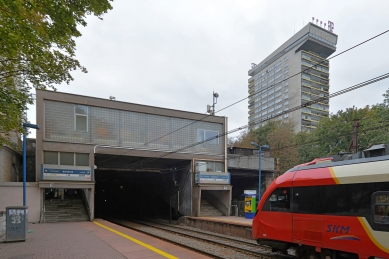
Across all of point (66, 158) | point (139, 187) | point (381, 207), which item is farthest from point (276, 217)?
point (139, 187)

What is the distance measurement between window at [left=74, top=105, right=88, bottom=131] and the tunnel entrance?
3083 mm

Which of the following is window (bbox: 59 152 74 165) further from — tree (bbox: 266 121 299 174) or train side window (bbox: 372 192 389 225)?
tree (bbox: 266 121 299 174)

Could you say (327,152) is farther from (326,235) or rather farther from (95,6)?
(95,6)

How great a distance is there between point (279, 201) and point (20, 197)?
17.6 metres

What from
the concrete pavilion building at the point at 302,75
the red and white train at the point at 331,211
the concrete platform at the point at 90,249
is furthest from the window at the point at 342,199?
the concrete pavilion building at the point at 302,75

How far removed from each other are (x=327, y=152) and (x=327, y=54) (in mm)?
69484

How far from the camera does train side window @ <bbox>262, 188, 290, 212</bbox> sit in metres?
8.78

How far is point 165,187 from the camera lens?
30.1 metres

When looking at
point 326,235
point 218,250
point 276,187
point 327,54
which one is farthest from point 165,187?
point 327,54

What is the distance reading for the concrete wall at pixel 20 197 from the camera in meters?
18.3

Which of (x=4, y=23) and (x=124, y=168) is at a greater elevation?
(x=4, y=23)

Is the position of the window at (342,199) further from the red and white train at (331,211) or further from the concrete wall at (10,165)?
the concrete wall at (10,165)

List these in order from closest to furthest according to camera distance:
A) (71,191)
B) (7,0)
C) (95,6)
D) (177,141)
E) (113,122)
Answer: (7,0) → (95,6) → (113,122) → (177,141) → (71,191)

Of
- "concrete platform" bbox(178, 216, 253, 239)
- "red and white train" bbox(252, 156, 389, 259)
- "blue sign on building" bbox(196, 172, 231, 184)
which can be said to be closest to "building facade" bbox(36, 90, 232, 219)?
"blue sign on building" bbox(196, 172, 231, 184)
